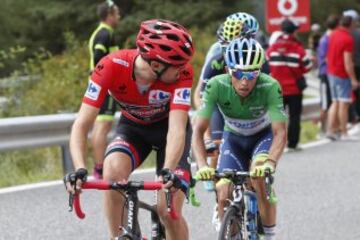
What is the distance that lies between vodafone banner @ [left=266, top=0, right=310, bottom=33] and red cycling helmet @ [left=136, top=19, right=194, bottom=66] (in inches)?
452

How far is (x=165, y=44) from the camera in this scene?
233 inches

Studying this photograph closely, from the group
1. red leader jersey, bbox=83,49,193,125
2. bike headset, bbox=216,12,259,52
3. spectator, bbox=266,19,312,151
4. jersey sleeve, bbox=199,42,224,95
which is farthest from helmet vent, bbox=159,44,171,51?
spectator, bbox=266,19,312,151

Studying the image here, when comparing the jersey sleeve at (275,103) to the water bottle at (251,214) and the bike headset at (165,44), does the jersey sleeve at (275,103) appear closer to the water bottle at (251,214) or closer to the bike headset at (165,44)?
the water bottle at (251,214)

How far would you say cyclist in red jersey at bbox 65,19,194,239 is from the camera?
19.6ft

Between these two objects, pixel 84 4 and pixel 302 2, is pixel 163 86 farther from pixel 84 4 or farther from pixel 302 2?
pixel 84 4

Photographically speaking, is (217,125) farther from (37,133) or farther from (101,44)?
(37,133)

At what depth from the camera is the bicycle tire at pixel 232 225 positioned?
260 inches

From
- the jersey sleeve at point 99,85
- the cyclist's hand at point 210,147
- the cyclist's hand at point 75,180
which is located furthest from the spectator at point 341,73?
the cyclist's hand at point 75,180

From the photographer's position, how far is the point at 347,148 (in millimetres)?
15203

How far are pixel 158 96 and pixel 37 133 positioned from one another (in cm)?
564

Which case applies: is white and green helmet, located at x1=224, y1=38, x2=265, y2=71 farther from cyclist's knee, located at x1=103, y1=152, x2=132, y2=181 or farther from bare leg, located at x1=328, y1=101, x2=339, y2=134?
bare leg, located at x1=328, y1=101, x2=339, y2=134

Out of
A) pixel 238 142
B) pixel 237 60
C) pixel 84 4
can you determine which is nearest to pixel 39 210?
pixel 238 142

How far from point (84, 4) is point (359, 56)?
25812mm

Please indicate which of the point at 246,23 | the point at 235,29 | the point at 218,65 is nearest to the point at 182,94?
the point at 235,29
